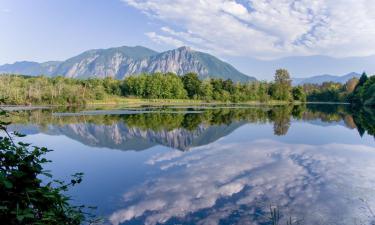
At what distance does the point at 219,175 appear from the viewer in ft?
57.0

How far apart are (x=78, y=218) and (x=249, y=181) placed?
12.4m

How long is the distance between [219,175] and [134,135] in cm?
1623

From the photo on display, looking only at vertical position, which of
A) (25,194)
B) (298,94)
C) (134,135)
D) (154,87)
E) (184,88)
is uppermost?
(298,94)

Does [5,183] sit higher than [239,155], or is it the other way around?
[5,183]

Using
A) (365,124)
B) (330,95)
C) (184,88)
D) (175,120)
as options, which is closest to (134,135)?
(175,120)

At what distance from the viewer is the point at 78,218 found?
191 inches

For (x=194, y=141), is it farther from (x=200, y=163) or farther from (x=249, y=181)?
(x=249, y=181)

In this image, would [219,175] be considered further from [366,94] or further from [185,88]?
[185,88]

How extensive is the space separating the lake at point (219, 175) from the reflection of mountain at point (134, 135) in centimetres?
11

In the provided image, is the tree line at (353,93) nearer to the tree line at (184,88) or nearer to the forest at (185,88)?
the forest at (185,88)

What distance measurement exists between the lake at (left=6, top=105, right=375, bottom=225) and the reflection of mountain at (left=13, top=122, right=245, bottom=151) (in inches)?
4.4

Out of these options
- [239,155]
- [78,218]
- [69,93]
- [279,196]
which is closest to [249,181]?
[279,196]

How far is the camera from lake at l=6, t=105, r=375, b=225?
11.6m

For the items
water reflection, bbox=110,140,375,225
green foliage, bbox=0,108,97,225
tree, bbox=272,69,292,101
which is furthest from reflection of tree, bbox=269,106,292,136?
tree, bbox=272,69,292,101
